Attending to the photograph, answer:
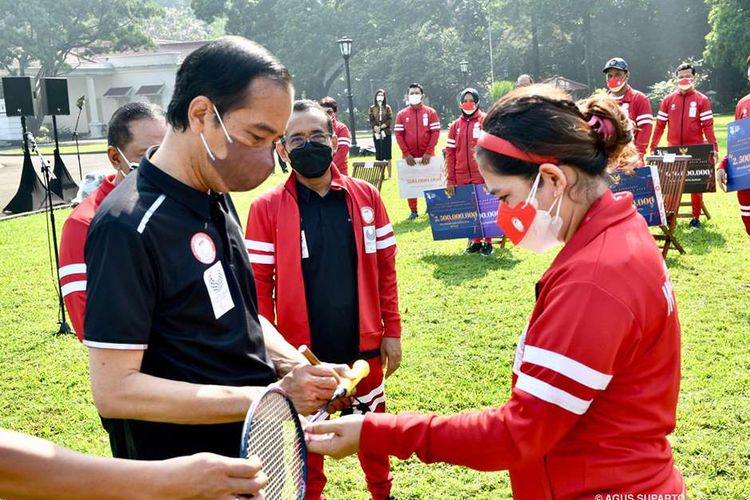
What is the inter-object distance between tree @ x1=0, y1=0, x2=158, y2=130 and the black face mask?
59778 mm

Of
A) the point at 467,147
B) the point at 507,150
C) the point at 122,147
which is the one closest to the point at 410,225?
the point at 467,147

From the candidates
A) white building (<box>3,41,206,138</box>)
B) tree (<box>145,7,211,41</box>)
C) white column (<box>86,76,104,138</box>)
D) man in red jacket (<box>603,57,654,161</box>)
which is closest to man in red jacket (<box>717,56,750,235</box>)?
man in red jacket (<box>603,57,654,161</box>)

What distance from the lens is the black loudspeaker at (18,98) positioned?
1035 cm

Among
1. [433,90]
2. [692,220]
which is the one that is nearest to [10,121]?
[433,90]

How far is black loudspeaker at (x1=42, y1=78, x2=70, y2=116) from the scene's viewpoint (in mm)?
9913

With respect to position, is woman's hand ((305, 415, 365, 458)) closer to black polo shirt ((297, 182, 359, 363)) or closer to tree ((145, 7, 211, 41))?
black polo shirt ((297, 182, 359, 363))

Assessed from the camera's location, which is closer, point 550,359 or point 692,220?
point 550,359

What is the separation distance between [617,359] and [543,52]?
5658 cm

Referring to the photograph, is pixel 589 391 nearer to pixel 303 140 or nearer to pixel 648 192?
pixel 303 140

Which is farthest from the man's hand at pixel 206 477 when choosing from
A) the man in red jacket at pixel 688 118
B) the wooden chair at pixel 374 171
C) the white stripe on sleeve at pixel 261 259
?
the wooden chair at pixel 374 171

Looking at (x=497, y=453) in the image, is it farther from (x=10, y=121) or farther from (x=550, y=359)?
(x=10, y=121)

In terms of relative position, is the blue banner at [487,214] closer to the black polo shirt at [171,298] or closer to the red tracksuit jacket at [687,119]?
the red tracksuit jacket at [687,119]

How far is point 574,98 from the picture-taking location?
2.28 meters

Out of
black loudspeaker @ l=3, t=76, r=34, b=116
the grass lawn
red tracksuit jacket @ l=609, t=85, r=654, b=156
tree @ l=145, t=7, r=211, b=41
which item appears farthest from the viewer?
tree @ l=145, t=7, r=211, b=41
